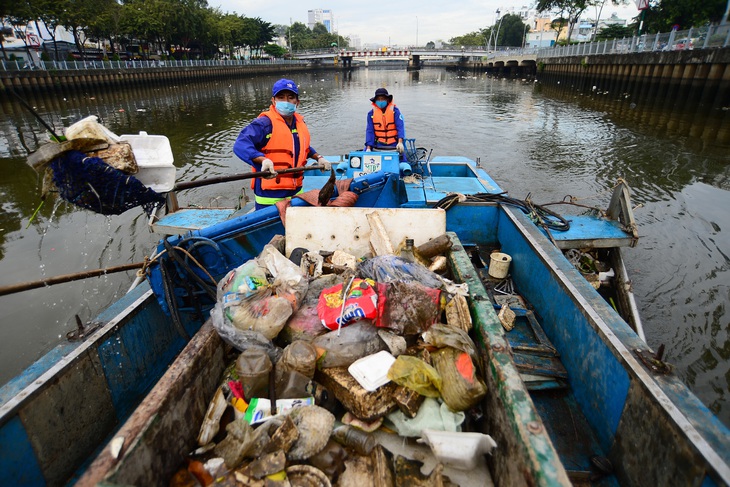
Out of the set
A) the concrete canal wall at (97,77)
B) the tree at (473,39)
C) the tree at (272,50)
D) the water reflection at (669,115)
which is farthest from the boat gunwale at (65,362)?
the tree at (473,39)

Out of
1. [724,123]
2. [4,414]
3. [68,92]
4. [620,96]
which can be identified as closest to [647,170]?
[724,123]

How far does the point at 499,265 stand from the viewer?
158 inches

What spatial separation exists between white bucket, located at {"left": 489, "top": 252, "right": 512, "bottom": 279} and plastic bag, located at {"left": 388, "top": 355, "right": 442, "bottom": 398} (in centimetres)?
227

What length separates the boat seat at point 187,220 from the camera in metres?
5.03

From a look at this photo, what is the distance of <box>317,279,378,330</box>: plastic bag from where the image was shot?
2.27 metres

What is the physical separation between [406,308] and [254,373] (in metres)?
0.91

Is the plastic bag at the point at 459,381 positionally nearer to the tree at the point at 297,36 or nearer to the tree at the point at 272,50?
the tree at the point at 272,50

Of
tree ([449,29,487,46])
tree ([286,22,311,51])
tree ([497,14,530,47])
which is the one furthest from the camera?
tree ([449,29,487,46])

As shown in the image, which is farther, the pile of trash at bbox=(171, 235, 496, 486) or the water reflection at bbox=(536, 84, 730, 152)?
the water reflection at bbox=(536, 84, 730, 152)

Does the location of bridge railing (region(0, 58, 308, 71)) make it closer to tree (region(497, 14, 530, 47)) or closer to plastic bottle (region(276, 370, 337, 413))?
plastic bottle (region(276, 370, 337, 413))

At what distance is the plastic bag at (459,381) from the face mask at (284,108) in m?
3.13

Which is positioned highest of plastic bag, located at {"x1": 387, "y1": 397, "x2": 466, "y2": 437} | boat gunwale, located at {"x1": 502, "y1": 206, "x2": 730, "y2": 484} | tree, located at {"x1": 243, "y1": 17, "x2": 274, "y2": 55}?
tree, located at {"x1": 243, "y1": 17, "x2": 274, "y2": 55}

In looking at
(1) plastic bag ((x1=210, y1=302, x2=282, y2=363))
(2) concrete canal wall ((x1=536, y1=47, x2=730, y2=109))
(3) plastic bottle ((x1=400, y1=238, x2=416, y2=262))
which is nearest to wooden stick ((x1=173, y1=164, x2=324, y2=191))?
(1) plastic bag ((x1=210, y1=302, x2=282, y2=363))

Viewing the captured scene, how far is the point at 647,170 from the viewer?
34.2ft
